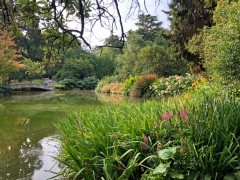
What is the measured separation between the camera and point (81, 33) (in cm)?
195

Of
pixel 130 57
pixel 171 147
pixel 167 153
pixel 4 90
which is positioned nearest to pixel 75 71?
pixel 130 57

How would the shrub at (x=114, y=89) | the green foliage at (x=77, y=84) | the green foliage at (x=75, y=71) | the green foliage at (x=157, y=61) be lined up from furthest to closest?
the green foliage at (x=75, y=71), the green foliage at (x=77, y=84), the shrub at (x=114, y=89), the green foliage at (x=157, y=61)

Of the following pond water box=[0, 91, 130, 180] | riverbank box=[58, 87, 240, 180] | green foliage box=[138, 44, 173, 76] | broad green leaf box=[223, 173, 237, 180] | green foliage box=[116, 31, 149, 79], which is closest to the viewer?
broad green leaf box=[223, 173, 237, 180]

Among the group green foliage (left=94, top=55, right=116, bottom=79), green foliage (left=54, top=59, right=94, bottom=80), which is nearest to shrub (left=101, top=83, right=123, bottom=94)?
green foliage (left=54, top=59, right=94, bottom=80)

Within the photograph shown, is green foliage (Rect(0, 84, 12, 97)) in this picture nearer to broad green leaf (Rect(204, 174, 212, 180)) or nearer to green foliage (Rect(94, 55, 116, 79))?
green foliage (Rect(94, 55, 116, 79))

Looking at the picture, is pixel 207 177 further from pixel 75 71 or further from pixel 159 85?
→ pixel 75 71

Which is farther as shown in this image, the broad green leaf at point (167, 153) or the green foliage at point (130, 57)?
the green foliage at point (130, 57)

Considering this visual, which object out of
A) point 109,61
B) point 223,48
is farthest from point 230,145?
point 109,61

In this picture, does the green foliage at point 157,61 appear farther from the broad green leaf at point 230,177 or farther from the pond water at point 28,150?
the broad green leaf at point 230,177

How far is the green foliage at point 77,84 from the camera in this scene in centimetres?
3428

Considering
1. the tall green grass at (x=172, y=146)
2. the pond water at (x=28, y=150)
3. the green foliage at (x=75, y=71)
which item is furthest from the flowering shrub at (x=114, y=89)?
the tall green grass at (x=172, y=146)

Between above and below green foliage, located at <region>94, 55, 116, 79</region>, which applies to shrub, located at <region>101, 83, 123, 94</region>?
below

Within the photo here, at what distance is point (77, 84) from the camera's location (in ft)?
117

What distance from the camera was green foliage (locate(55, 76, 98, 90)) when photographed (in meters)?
34.3
